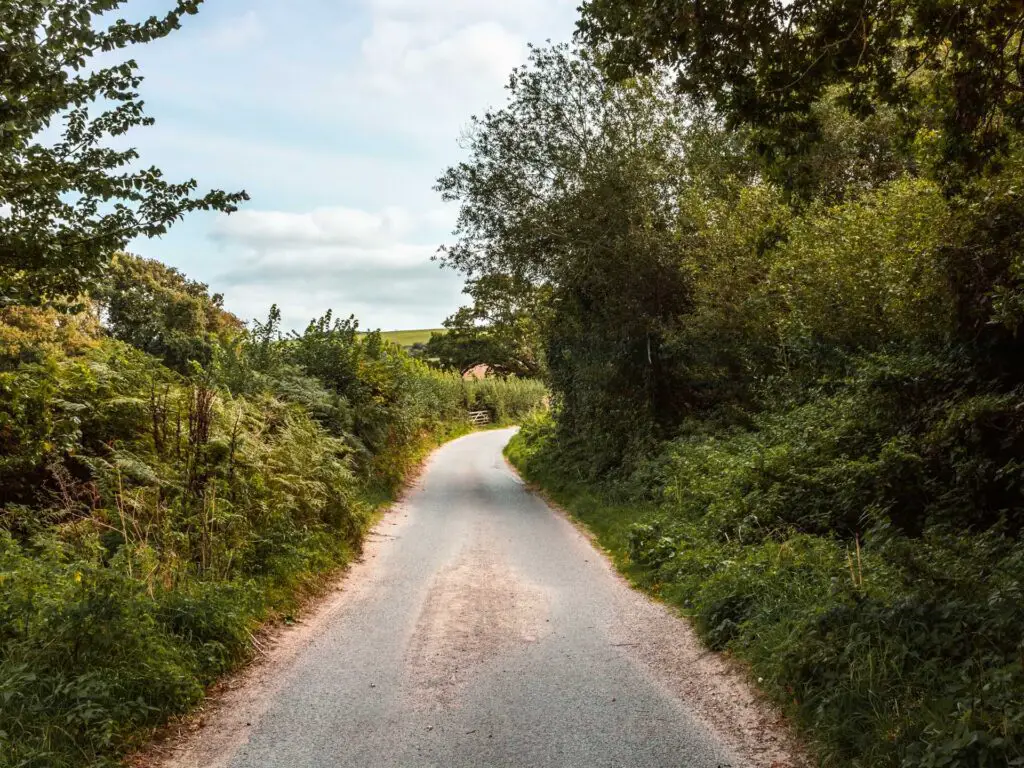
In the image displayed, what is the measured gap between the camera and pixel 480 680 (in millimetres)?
6785

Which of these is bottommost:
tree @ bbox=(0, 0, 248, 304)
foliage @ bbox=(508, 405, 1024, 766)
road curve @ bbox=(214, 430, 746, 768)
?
road curve @ bbox=(214, 430, 746, 768)

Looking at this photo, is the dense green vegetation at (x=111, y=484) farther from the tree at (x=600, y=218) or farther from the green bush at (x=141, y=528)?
the tree at (x=600, y=218)

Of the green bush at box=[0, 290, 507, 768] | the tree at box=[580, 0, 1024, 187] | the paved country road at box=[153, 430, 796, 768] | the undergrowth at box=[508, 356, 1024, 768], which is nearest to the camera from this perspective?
the undergrowth at box=[508, 356, 1024, 768]

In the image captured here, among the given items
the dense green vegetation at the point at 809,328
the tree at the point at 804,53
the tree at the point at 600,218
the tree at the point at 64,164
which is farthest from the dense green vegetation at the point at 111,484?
the tree at the point at 600,218

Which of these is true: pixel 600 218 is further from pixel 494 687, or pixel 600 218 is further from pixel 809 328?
pixel 494 687

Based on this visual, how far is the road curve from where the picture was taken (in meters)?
5.32

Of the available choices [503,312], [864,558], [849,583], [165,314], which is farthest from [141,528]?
[165,314]

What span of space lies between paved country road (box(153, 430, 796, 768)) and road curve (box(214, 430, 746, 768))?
19 mm

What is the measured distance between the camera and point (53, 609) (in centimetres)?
589

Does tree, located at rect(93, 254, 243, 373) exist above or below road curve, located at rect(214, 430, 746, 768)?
above

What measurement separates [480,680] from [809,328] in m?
9.66

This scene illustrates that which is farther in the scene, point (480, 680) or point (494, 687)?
point (480, 680)

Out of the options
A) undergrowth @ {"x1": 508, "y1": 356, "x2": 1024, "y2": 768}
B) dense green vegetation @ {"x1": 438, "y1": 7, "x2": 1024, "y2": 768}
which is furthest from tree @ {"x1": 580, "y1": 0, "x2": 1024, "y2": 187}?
undergrowth @ {"x1": 508, "y1": 356, "x2": 1024, "y2": 768}

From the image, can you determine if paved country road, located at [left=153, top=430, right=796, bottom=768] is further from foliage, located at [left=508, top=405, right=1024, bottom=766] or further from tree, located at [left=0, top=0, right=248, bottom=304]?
tree, located at [left=0, top=0, right=248, bottom=304]
